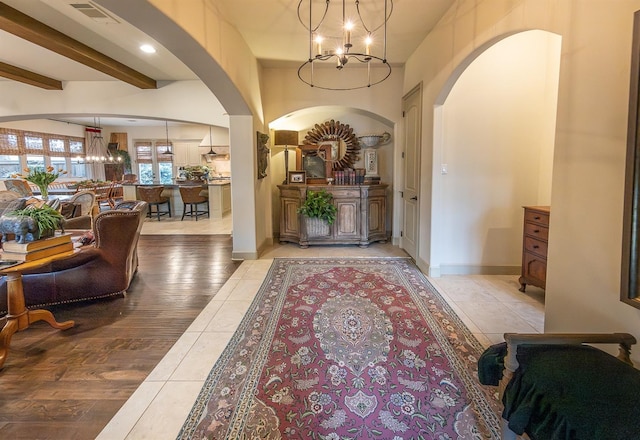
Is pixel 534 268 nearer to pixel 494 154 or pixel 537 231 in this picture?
pixel 537 231

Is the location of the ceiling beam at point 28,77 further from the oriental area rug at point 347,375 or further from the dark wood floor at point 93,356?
the oriental area rug at point 347,375

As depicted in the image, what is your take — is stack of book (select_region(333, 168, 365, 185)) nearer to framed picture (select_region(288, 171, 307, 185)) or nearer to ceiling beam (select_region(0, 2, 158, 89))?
framed picture (select_region(288, 171, 307, 185))

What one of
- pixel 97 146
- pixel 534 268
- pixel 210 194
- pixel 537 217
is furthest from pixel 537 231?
pixel 97 146

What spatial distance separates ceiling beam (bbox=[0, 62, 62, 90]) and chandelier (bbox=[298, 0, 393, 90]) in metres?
4.49

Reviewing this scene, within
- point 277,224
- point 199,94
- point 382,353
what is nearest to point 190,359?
point 382,353

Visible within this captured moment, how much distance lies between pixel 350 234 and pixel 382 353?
Result: 339 cm

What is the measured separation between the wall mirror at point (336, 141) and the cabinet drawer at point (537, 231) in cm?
328

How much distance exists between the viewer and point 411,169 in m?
5.04

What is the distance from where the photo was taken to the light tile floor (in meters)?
1.85

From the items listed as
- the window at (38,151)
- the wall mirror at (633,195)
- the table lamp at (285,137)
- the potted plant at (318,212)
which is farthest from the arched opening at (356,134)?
the window at (38,151)

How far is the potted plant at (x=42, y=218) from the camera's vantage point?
254cm

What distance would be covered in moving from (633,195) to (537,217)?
2.13 metres

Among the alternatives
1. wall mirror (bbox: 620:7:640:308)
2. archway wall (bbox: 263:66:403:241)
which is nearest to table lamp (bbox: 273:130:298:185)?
archway wall (bbox: 263:66:403:241)

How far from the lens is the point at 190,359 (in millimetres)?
2432
